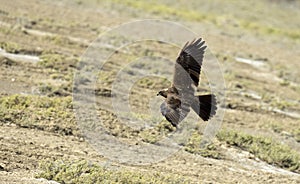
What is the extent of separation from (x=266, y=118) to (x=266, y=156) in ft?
9.64

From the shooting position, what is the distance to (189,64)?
7852mm

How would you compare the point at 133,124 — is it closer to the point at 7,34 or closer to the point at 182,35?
the point at 7,34

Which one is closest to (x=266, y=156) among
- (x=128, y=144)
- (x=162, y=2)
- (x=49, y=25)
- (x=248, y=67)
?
(x=128, y=144)

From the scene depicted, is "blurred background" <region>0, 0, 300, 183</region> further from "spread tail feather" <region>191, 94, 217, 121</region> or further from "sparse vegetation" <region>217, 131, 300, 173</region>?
"spread tail feather" <region>191, 94, 217, 121</region>

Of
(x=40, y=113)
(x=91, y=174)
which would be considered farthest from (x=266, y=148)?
(x=40, y=113)

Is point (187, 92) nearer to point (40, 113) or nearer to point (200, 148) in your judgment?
point (200, 148)

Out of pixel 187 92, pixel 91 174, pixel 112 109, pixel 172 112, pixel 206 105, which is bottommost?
pixel 91 174

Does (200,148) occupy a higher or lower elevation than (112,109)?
lower

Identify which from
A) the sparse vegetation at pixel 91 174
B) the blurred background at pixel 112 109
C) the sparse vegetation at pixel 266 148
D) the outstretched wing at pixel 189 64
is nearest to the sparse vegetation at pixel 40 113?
the blurred background at pixel 112 109

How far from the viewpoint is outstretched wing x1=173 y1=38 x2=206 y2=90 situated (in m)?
7.77

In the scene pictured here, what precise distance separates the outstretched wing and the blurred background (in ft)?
4.95

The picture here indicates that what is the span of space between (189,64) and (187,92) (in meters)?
0.48

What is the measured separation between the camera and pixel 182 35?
A: 20641mm

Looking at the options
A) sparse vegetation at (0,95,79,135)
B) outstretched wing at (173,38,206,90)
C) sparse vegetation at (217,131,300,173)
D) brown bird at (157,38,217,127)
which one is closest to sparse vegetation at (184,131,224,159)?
sparse vegetation at (217,131,300,173)
